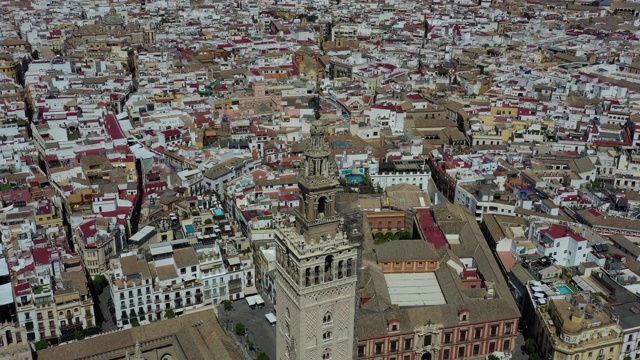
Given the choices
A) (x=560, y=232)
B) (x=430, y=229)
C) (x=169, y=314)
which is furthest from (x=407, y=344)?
(x=169, y=314)

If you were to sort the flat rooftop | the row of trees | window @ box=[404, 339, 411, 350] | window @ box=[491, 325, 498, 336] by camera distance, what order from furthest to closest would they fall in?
the row of trees < the flat rooftop < window @ box=[491, 325, 498, 336] < window @ box=[404, 339, 411, 350]

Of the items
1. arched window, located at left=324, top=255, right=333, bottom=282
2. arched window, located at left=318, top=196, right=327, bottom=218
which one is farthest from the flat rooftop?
arched window, located at left=318, top=196, right=327, bottom=218

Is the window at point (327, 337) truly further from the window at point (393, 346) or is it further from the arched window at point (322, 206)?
the window at point (393, 346)

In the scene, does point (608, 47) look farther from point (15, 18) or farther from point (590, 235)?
point (15, 18)

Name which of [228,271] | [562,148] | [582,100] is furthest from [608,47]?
[228,271]

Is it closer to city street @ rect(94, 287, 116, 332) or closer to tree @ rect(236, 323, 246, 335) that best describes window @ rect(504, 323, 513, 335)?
tree @ rect(236, 323, 246, 335)

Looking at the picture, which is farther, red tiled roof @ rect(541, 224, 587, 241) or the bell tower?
red tiled roof @ rect(541, 224, 587, 241)

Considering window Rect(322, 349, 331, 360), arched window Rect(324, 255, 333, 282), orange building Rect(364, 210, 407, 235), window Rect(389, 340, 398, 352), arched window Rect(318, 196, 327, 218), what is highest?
arched window Rect(318, 196, 327, 218)

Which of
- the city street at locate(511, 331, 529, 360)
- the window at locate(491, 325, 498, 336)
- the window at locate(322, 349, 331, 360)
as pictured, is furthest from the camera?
the city street at locate(511, 331, 529, 360)
